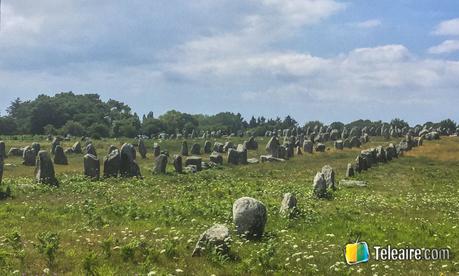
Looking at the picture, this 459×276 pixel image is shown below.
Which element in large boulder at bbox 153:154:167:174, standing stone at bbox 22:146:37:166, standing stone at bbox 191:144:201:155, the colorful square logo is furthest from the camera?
standing stone at bbox 191:144:201:155

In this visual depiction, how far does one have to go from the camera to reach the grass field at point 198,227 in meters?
14.4

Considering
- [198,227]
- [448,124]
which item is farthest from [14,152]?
[448,124]

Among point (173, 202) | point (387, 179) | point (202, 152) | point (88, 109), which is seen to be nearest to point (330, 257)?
point (173, 202)

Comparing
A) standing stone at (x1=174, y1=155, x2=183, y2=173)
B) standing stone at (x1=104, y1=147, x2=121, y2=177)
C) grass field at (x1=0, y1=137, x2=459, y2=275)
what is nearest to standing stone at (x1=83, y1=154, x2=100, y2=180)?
standing stone at (x1=104, y1=147, x2=121, y2=177)

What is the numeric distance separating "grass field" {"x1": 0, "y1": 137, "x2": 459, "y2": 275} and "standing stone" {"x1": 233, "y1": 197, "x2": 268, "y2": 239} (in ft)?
1.41

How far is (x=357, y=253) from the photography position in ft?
53.5

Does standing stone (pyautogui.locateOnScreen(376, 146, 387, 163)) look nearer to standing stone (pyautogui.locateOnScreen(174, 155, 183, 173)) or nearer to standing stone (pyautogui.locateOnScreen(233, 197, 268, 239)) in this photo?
standing stone (pyautogui.locateOnScreen(174, 155, 183, 173))

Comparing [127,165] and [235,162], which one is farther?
[235,162]

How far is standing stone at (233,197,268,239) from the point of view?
18516 millimetres

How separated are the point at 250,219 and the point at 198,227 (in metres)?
2.66

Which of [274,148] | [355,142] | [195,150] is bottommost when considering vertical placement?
[195,150]

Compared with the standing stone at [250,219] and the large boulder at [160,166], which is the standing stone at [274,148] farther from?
the standing stone at [250,219]

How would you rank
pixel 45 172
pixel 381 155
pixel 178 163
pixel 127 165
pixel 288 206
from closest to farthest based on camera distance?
1. pixel 288 206
2. pixel 45 172
3. pixel 127 165
4. pixel 178 163
5. pixel 381 155

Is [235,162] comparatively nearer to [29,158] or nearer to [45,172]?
[29,158]
